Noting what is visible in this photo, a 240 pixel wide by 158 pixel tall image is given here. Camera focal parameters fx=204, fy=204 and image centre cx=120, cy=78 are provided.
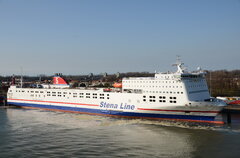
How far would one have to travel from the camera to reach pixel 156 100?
71.4ft

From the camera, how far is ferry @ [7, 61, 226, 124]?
20.6 m

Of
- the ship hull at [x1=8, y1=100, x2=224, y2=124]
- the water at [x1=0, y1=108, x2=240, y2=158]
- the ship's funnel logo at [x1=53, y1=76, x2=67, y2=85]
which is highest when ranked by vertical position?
the ship's funnel logo at [x1=53, y1=76, x2=67, y2=85]

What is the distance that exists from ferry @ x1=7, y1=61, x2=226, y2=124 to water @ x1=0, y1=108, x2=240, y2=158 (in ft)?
3.77

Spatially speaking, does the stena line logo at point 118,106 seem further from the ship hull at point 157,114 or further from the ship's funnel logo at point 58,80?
the ship's funnel logo at point 58,80

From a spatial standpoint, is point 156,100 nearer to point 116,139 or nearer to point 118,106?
point 118,106

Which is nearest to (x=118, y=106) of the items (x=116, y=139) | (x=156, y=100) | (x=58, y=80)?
(x=156, y=100)

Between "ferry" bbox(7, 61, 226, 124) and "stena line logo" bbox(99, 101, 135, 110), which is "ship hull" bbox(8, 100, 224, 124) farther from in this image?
"stena line logo" bbox(99, 101, 135, 110)

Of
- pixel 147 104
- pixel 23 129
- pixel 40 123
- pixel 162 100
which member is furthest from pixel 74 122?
pixel 162 100

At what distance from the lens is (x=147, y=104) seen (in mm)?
22156

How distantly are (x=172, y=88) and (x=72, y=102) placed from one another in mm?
13815

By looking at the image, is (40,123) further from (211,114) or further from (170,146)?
(211,114)

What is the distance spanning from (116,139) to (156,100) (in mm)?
7198

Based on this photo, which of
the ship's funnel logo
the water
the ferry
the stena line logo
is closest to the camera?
the water

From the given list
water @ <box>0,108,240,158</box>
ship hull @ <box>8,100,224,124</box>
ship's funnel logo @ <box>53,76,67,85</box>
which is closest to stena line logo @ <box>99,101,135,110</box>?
ship hull @ <box>8,100,224,124</box>
